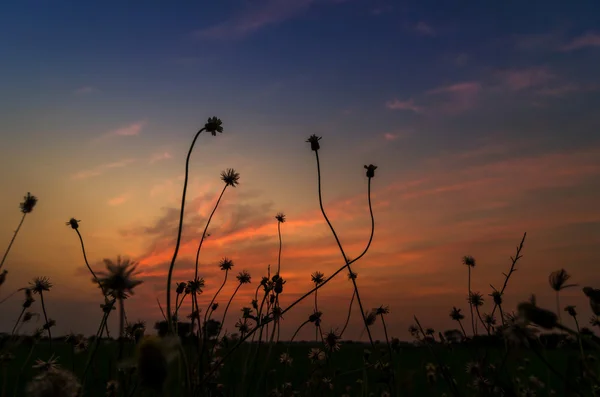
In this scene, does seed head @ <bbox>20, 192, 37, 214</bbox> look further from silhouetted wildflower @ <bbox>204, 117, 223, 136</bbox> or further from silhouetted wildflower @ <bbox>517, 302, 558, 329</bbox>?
silhouetted wildflower @ <bbox>517, 302, 558, 329</bbox>

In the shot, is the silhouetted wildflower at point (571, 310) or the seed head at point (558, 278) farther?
the silhouetted wildflower at point (571, 310)

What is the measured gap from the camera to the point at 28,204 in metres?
6.18

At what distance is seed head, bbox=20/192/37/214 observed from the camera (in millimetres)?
6152

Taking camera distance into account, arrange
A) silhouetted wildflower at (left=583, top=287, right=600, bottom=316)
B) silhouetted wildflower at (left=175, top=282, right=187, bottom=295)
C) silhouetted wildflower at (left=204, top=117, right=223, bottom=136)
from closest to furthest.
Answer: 1. silhouetted wildflower at (left=583, top=287, right=600, bottom=316)
2. silhouetted wildflower at (left=204, top=117, right=223, bottom=136)
3. silhouetted wildflower at (left=175, top=282, right=187, bottom=295)

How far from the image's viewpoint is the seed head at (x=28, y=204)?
6.15 metres

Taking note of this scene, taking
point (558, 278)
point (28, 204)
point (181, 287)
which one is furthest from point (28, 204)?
point (558, 278)

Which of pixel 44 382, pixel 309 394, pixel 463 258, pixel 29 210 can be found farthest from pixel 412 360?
pixel 44 382

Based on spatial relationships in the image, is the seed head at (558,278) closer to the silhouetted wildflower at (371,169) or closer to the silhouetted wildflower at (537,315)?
the silhouetted wildflower at (537,315)

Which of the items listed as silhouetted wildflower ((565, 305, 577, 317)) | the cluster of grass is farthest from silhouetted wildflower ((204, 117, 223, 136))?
silhouetted wildflower ((565, 305, 577, 317))

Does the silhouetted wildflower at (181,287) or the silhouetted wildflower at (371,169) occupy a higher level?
the silhouetted wildflower at (371,169)

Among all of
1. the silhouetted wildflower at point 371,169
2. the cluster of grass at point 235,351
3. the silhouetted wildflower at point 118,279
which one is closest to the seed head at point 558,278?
the cluster of grass at point 235,351

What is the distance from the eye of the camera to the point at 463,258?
900 cm

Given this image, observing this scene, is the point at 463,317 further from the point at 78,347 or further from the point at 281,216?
the point at 78,347

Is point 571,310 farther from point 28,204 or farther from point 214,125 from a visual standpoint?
point 28,204
